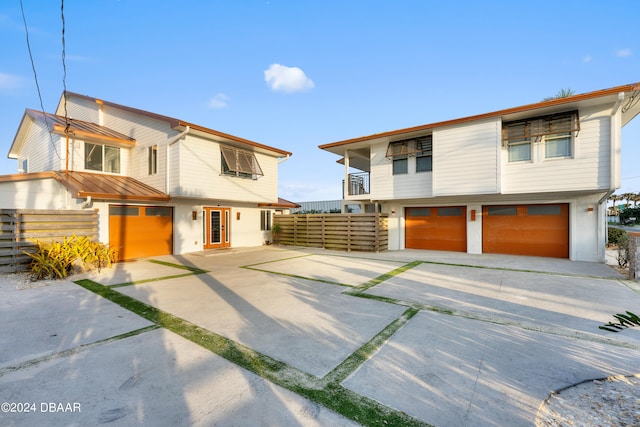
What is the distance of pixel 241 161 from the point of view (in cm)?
1373

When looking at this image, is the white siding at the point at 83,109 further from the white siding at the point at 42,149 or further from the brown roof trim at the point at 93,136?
the brown roof trim at the point at 93,136

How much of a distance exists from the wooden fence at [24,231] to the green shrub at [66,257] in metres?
0.22

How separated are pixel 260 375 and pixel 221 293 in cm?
357

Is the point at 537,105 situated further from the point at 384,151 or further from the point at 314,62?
the point at 314,62

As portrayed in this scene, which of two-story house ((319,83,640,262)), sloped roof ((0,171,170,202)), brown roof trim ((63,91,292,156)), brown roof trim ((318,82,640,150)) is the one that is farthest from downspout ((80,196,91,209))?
two-story house ((319,83,640,262))

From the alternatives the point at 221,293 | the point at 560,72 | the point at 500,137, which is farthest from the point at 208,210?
the point at 560,72

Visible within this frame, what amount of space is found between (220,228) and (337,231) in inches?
239

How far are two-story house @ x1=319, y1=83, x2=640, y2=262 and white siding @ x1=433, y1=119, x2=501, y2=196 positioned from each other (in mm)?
36

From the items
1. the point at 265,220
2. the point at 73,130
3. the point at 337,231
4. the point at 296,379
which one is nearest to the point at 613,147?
the point at 337,231

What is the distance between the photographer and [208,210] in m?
13.8

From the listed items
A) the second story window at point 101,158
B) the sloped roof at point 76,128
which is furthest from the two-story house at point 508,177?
the second story window at point 101,158

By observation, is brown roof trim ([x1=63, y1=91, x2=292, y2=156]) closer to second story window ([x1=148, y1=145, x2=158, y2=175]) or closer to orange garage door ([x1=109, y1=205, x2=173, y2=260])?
second story window ([x1=148, y1=145, x2=158, y2=175])

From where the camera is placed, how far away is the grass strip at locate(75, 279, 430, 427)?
7.30 ft

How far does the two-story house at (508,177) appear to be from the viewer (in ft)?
30.6
